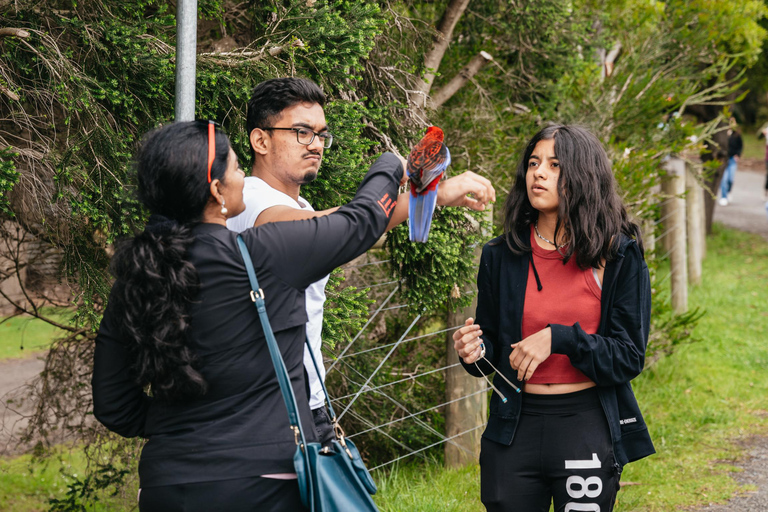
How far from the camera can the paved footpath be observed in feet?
15.3

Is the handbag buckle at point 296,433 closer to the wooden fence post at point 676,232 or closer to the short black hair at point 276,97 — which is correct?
the short black hair at point 276,97

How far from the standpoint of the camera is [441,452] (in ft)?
16.7

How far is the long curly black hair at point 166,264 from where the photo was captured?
1800 mm

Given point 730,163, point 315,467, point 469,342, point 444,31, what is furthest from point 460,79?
point 730,163

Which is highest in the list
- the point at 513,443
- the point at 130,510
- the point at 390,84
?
the point at 390,84

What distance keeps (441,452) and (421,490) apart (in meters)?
0.71

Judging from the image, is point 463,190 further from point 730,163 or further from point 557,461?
point 730,163

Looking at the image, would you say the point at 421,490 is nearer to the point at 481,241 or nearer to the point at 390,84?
the point at 481,241

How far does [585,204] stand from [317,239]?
4.18 ft

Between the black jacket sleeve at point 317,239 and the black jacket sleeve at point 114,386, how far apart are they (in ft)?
1.48

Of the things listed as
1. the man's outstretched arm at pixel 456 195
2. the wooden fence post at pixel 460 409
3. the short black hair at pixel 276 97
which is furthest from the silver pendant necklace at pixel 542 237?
the wooden fence post at pixel 460 409

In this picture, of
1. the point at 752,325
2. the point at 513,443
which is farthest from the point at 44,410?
the point at 752,325

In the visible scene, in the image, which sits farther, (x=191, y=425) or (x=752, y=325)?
(x=752, y=325)

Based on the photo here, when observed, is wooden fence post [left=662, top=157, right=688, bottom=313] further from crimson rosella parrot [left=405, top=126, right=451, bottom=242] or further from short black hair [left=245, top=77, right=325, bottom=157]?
crimson rosella parrot [left=405, top=126, right=451, bottom=242]
